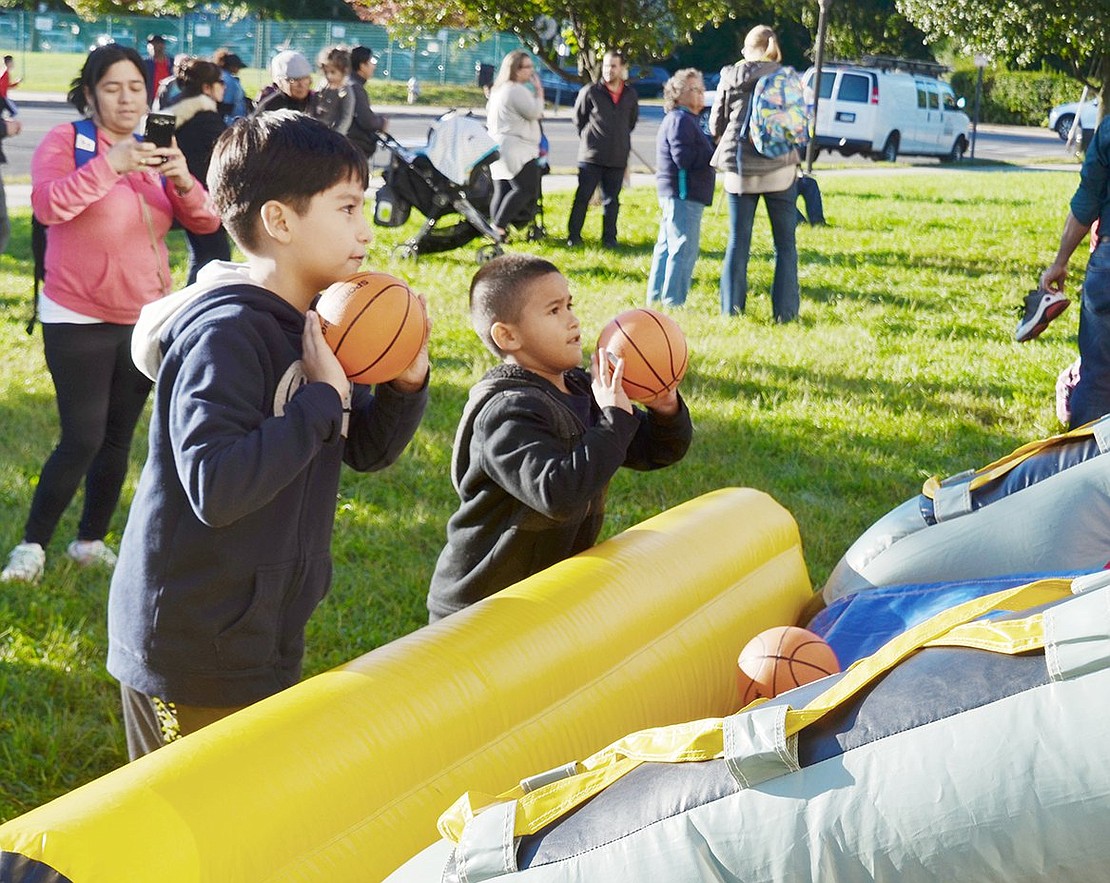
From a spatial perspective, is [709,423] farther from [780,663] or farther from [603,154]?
[603,154]

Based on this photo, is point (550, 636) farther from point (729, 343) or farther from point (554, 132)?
point (554, 132)

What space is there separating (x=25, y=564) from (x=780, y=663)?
282 cm

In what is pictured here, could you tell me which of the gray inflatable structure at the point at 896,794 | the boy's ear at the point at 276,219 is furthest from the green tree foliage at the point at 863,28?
the gray inflatable structure at the point at 896,794

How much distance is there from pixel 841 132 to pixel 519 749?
27.9 m

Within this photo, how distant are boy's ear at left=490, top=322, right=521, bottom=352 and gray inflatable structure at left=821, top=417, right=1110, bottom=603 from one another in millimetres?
1341

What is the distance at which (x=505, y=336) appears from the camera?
139 inches

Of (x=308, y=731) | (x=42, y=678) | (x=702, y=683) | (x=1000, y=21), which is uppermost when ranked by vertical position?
(x=1000, y=21)

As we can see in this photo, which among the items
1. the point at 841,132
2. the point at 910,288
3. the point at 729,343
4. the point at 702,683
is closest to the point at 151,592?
the point at 702,683

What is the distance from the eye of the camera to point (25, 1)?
52.4m

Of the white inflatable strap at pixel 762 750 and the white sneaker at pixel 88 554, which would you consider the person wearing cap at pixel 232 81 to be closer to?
the white sneaker at pixel 88 554

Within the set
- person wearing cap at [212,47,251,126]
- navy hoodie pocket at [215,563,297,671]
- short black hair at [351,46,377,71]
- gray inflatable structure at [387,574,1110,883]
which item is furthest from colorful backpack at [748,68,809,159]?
gray inflatable structure at [387,574,1110,883]

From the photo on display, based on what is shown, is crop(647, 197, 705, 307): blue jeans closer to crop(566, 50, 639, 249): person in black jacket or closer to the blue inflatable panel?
crop(566, 50, 639, 249): person in black jacket

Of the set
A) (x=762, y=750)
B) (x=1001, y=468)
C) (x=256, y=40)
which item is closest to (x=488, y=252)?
(x=1001, y=468)

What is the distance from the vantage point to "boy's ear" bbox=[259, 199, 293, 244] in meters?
2.72
